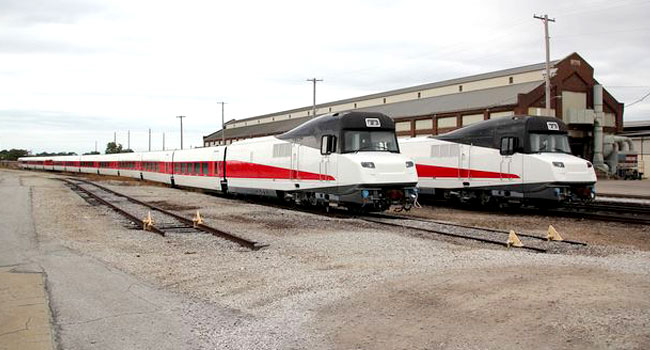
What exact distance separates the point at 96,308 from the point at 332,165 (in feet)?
35.4

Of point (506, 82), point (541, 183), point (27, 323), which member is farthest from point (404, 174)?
point (506, 82)

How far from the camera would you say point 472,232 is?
42.6 ft

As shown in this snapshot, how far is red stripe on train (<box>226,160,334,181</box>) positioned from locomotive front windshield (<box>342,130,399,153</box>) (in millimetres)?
1203

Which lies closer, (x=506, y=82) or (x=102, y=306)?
(x=102, y=306)

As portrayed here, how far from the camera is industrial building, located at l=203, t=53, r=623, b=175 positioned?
160 ft

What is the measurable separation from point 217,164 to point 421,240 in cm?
1773

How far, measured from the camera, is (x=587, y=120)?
5256cm

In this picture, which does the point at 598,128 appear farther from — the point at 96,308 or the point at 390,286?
the point at 96,308

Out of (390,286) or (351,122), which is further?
(351,122)

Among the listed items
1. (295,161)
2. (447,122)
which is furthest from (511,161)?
(447,122)

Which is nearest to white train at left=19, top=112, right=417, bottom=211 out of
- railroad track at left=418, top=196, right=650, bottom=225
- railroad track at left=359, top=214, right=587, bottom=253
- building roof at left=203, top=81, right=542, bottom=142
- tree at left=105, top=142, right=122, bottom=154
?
railroad track at left=359, top=214, right=587, bottom=253

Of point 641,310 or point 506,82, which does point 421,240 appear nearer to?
point 641,310

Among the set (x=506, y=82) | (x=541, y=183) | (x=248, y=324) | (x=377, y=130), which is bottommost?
(x=248, y=324)

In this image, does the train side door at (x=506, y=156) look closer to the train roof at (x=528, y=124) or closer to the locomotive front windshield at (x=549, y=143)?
the train roof at (x=528, y=124)
